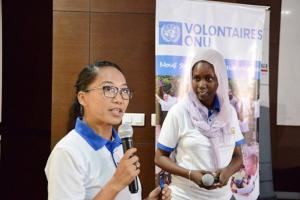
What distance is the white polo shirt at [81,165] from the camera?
3.94ft

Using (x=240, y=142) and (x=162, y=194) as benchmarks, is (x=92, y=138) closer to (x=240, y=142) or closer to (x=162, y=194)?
(x=162, y=194)

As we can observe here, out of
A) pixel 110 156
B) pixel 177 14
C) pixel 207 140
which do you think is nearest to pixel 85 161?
pixel 110 156

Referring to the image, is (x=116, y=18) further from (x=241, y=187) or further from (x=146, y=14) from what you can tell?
(x=241, y=187)

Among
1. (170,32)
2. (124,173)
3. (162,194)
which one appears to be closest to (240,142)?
(170,32)

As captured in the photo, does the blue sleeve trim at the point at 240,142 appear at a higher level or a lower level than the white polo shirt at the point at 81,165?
lower

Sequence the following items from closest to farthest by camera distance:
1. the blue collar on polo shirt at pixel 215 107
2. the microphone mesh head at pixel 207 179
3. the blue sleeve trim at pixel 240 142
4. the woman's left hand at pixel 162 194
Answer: the woman's left hand at pixel 162 194
the microphone mesh head at pixel 207 179
the blue collar on polo shirt at pixel 215 107
the blue sleeve trim at pixel 240 142

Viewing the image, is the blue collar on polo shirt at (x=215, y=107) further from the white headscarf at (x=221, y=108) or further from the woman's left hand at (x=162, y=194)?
the woman's left hand at (x=162, y=194)

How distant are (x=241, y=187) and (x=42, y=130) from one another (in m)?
2.15

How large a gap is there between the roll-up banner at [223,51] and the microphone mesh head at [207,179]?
0.88ft

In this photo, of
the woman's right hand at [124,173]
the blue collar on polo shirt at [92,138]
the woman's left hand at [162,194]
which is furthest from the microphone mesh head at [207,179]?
the woman's right hand at [124,173]

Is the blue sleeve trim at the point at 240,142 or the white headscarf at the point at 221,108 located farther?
the blue sleeve trim at the point at 240,142

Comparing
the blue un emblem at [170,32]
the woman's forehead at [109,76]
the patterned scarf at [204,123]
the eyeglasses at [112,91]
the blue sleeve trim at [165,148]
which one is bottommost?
the blue sleeve trim at [165,148]

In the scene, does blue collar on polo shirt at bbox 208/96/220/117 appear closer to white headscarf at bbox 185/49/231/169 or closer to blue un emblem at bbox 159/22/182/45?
white headscarf at bbox 185/49/231/169

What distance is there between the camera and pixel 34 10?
3871 mm
